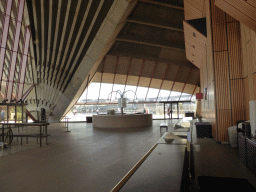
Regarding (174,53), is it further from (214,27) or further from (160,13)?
(214,27)

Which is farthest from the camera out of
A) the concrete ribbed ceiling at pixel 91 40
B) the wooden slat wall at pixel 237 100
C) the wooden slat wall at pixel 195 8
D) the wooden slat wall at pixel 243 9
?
the concrete ribbed ceiling at pixel 91 40

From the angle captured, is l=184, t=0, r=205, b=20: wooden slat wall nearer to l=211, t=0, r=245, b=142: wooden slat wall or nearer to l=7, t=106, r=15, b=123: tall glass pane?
l=211, t=0, r=245, b=142: wooden slat wall

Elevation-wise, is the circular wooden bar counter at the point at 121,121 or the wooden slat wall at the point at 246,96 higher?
the wooden slat wall at the point at 246,96

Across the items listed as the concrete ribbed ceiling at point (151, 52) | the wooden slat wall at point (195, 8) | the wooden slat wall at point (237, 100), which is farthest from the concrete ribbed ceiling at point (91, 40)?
the wooden slat wall at point (237, 100)

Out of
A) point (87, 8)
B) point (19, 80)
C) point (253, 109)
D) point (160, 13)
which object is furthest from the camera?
point (19, 80)

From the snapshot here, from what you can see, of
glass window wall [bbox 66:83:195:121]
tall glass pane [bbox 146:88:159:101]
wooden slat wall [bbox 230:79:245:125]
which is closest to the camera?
wooden slat wall [bbox 230:79:245:125]

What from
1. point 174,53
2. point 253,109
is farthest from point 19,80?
point 253,109

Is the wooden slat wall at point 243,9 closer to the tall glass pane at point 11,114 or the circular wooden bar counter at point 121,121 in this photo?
the circular wooden bar counter at point 121,121

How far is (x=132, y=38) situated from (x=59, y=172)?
57.3 feet

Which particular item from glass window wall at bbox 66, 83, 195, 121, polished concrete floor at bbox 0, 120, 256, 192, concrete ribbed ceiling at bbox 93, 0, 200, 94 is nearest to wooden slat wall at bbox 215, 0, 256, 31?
polished concrete floor at bbox 0, 120, 256, 192

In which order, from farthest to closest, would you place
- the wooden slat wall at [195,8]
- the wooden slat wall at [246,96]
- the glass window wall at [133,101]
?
the glass window wall at [133,101]
the wooden slat wall at [195,8]
the wooden slat wall at [246,96]

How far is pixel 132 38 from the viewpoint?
19.9 metres

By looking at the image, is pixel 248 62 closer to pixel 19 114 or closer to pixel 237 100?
pixel 237 100

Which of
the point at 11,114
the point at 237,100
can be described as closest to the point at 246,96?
the point at 237,100
